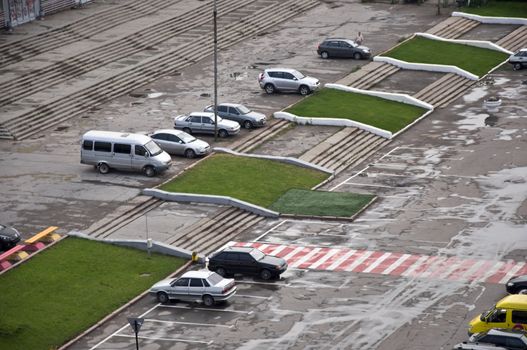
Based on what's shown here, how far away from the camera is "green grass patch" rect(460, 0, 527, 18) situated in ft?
408

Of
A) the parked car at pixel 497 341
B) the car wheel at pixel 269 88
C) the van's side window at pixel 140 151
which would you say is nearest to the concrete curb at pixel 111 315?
the van's side window at pixel 140 151

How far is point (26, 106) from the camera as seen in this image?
9662cm

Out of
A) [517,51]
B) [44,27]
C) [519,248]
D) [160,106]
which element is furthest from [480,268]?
[44,27]

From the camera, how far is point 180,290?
6744cm

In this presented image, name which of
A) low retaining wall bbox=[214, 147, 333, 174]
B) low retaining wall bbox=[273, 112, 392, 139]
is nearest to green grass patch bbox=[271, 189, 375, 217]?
low retaining wall bbox=[214, 147, 333, 174]

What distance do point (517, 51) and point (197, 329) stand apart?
185ft

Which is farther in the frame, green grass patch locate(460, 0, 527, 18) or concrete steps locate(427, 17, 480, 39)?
green grass patch locate(460, 0, 527, 18)

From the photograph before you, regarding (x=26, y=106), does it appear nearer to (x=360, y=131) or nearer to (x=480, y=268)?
(x=360, y=131)

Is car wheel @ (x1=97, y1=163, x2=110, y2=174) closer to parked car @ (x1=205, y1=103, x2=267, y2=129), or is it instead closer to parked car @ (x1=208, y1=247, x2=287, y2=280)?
parked car @ (x1=205, y1=103, x2=267, y2=129)

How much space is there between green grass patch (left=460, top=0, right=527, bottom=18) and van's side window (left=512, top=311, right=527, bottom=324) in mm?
65373

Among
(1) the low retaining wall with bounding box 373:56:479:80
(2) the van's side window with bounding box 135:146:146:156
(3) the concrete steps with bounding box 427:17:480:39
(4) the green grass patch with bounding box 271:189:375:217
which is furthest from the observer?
(3) the concrete steps with bounding box 427:17:480:39

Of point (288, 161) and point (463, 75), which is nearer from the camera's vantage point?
point (288, 161)

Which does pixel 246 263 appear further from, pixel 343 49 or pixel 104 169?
pixel 343 49

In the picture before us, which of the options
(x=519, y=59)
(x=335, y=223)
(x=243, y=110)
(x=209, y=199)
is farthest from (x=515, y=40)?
(x=209, y=199)
